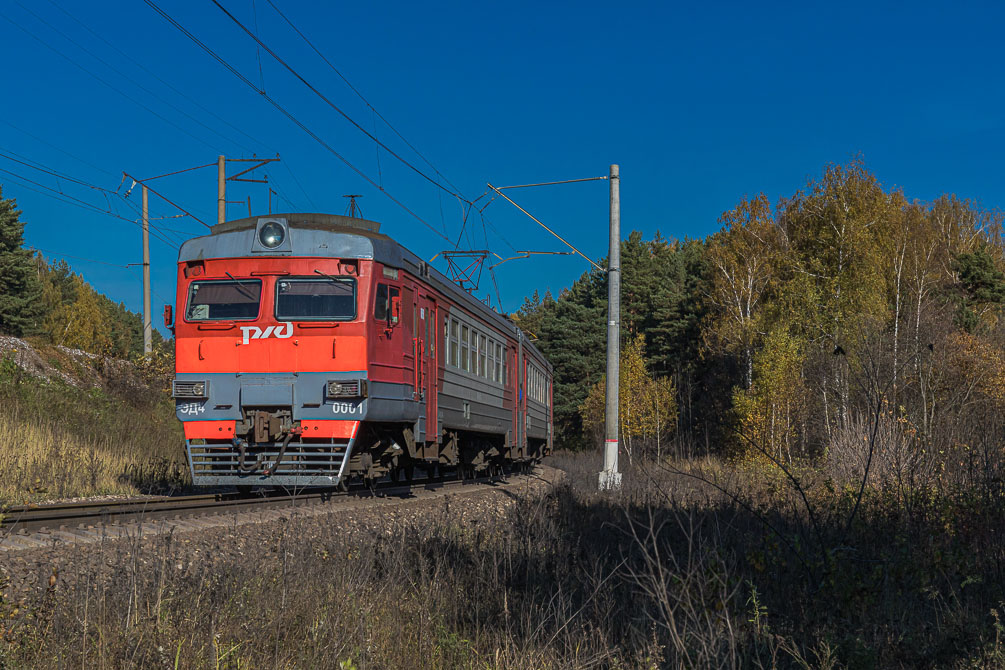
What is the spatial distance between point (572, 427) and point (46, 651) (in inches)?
2109

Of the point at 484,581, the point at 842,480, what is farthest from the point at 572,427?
the point at 484,581

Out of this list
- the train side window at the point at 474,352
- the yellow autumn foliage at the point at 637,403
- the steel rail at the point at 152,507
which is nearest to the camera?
the steel rail at the point at 152,507

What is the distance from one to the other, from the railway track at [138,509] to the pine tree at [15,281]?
130 ft

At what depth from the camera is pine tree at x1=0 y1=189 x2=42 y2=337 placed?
45250mm

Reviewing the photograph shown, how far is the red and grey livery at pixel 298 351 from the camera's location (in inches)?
401

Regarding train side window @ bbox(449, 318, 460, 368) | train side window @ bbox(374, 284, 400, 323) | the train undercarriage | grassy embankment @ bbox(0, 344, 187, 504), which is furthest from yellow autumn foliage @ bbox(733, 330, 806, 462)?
the train undercarriage

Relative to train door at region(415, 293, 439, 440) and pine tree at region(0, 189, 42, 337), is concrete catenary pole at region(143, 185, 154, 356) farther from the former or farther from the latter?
pine tree at region(0, 189, 42, 337)

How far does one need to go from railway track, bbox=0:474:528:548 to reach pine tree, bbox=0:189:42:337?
130 ft

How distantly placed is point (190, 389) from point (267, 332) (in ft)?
3.69

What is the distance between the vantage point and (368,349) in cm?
1027

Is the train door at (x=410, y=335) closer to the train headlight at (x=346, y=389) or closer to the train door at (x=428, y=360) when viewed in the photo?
the train door at (x=428, y=360)

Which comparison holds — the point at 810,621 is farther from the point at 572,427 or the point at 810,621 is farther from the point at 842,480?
the point at 572,427

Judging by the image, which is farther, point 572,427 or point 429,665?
point 572,427

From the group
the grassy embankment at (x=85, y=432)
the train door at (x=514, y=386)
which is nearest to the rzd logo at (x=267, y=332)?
the grassy embankment at (x=85, y=432)
